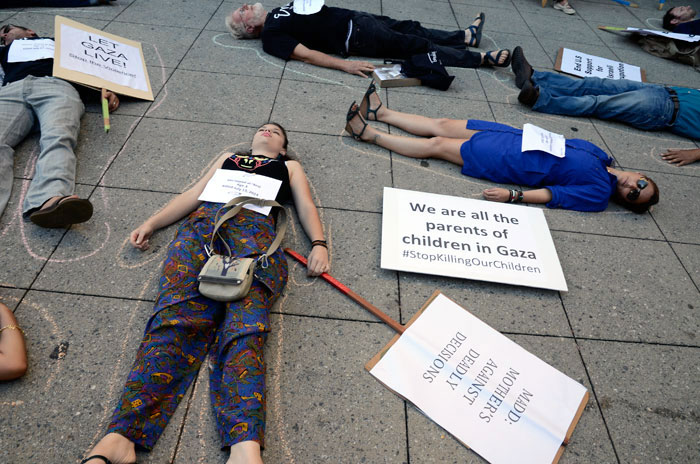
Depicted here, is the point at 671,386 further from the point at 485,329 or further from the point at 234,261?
the point at 234,261

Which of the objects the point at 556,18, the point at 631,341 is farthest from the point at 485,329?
the point at 556,18

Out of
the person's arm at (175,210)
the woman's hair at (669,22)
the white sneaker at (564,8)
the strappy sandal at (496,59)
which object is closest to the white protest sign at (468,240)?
the person's arm at (175,210)

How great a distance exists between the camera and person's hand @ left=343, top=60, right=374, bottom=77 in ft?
12.9

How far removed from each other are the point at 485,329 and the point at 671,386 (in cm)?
92

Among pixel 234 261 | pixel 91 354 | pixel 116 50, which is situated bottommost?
pixel 91 354

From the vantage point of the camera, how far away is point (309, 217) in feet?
7.85

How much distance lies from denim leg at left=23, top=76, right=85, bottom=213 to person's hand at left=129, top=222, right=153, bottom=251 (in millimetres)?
591

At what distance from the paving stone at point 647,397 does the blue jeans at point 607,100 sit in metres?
2.36

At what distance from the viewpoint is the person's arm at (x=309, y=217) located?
225cm

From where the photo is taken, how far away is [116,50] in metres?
3.50

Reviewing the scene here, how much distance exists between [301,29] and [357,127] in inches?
60.0

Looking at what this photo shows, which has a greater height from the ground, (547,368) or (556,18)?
(556,18)

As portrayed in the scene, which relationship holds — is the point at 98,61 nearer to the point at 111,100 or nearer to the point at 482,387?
the point at 111,100

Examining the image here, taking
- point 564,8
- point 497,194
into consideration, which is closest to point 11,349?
point 497,194
